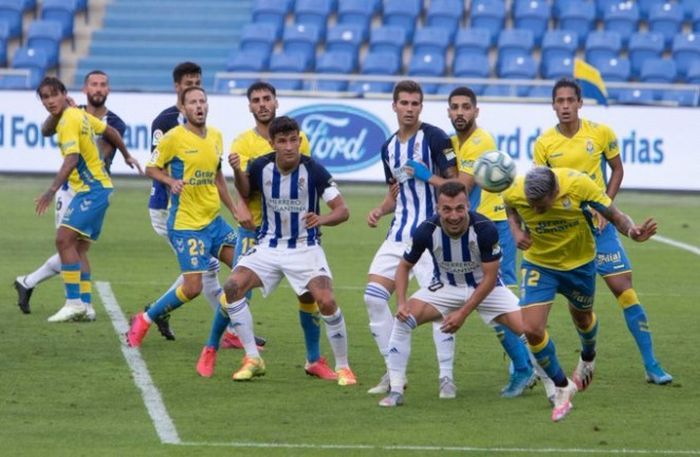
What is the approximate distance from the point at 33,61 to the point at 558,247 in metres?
21.4

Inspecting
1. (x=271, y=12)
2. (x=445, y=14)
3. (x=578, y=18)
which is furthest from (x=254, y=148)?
(x=578, y=18)

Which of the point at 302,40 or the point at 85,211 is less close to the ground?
the point at 302,40

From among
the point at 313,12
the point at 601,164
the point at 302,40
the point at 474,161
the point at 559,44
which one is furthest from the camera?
the point at 313,12

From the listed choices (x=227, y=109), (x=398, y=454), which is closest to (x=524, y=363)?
(x=398, y=454)

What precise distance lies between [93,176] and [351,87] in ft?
49.3

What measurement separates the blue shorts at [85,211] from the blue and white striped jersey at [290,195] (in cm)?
282

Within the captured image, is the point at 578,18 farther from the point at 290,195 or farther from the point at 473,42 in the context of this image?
the point at 290,195

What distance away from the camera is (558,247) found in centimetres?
997

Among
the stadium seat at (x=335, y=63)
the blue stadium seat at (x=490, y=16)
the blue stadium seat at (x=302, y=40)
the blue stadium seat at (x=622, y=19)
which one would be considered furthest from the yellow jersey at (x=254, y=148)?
the blue stadium seat at (x=622, y=19)

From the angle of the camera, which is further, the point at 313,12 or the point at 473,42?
the point at 313,12

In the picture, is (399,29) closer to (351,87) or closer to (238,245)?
(351,87)

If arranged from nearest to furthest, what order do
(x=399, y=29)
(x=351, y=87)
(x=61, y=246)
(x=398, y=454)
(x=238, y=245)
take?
(x=398, y=454), (x=238, y=245), (x=61, y=246), (x=351, y=87), (x=399, y=29)

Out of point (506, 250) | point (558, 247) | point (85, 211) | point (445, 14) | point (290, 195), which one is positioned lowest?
point (85, 211)

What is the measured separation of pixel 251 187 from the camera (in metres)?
10.8
